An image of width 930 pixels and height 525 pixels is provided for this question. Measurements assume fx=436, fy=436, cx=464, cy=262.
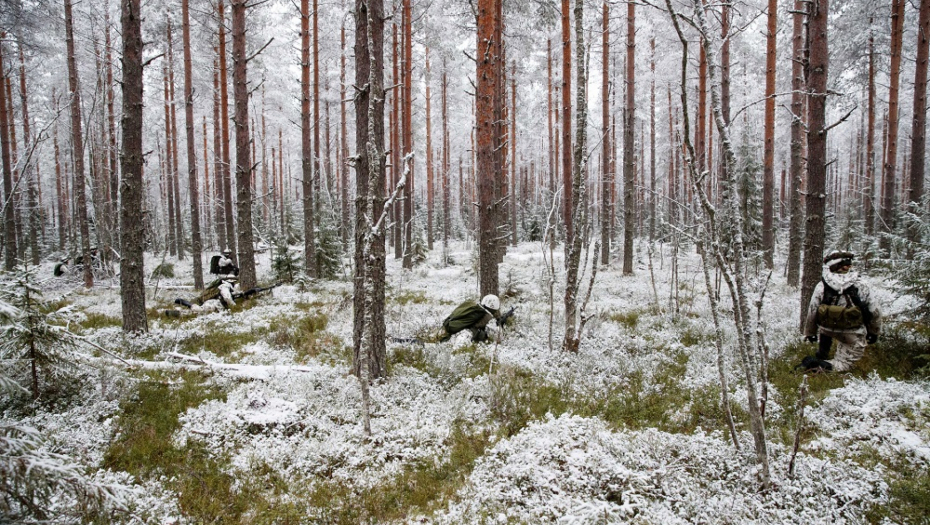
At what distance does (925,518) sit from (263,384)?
6.58m

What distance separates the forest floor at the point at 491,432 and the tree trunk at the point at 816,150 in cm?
129

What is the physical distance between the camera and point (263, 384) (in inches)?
227

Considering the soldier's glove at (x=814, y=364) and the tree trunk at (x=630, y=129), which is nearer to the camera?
the soldier's glove at (x=814, y=364)

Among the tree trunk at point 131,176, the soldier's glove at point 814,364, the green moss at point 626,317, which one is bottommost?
the soldier's glove at point 814,364

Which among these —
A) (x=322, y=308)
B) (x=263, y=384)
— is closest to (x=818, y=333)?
(x=263, y=384)

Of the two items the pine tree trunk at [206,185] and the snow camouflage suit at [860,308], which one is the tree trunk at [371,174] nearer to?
the snow camouflage suit at [860,308]

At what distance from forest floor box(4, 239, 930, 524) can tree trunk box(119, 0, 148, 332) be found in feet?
2.06

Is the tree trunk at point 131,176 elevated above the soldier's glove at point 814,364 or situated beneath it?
elevated above

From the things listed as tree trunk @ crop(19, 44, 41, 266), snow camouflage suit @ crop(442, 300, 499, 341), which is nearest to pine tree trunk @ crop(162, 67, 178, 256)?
tree trunk @ crop(19, 44, 41, 266)

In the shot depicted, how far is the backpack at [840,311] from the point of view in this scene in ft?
18.8

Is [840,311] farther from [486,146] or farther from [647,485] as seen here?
[486,146]

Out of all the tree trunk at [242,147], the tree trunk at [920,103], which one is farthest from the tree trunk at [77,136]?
the tree trunk at [920,103]

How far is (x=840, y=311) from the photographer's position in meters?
5.79

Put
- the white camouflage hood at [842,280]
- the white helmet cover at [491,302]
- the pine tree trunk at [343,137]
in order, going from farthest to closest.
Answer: the pine tree trunk at [343,137] → the white helmet cover at [491,302] → the white camouflage hood at [842,280]
